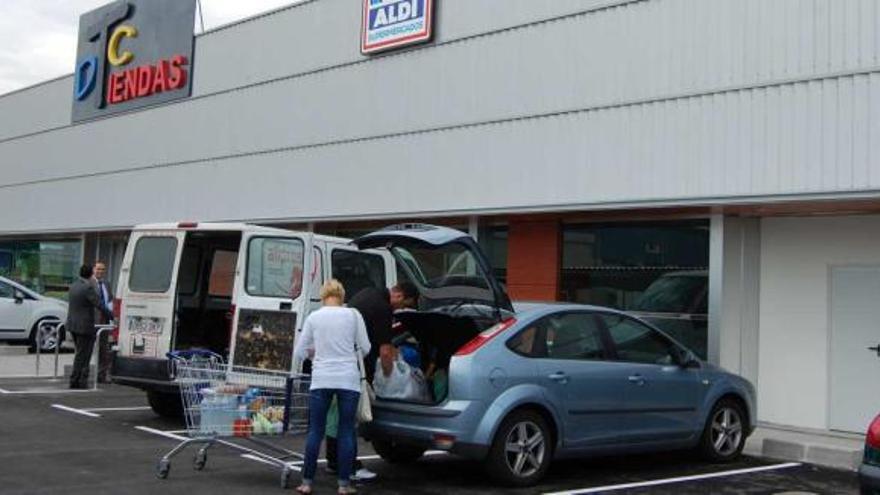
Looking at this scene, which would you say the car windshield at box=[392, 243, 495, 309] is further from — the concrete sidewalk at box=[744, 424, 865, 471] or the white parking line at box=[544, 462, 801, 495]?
the concrete sidewalk at box=[744, 424, 865, 471]

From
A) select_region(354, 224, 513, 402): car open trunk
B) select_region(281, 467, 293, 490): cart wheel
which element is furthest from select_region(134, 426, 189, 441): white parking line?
select_region(354, 224, 513, 402): car open trunk

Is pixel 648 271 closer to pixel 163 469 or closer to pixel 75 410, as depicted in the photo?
pixel 163 469

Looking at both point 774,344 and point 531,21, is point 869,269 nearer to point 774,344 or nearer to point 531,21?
point 774,344

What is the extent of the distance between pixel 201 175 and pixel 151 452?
12.4 meters

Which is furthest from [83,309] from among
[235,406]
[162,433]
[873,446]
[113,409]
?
[873,446]

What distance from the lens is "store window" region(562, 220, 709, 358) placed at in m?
12.2

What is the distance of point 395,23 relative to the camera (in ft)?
52.3

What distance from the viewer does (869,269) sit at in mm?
11164

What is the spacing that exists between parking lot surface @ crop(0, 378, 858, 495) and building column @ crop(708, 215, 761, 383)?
231 centimetres

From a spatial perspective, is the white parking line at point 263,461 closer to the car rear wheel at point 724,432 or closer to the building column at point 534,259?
the car rear wheel at point 724,432

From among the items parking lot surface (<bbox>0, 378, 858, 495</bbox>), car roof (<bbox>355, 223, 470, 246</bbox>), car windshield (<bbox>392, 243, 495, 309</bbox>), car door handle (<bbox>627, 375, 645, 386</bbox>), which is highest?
car roof (<bbox>355, 223, 470, 246</bbox>)

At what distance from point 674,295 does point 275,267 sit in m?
5.47

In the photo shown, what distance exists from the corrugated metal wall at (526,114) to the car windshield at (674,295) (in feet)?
3.92

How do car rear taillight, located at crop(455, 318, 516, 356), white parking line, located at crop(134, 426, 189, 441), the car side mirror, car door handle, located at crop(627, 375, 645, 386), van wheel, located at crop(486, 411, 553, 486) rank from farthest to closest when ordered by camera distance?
white parking line, located at crop(134, 426, 189, 441), the car side mirror, car door handle, located at crop(627, 375, 645, 386), car rear taillight, located at crop(455, 318, 516, 356), van wheel, located at crop(486, 411, 553, 486)
